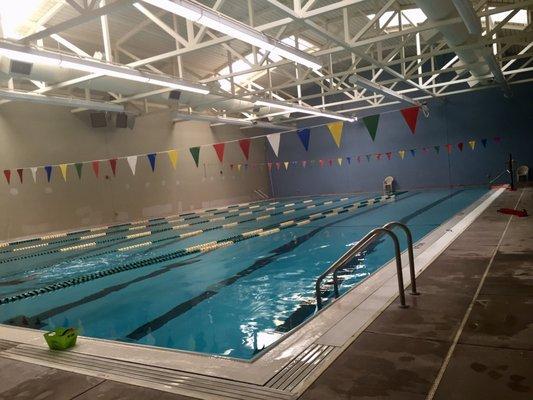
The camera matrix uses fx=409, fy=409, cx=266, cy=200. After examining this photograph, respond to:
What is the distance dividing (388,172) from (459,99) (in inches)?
177

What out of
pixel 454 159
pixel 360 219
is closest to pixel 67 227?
pixel 360 219

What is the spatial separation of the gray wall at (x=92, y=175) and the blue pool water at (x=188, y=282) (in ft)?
7.34

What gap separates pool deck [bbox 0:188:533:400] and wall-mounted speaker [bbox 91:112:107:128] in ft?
41.1

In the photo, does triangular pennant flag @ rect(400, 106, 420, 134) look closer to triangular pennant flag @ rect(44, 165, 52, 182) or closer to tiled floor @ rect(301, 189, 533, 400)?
tiled floor @ rect(301, 189, 533, 400)

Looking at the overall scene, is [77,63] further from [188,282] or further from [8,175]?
[8,175]

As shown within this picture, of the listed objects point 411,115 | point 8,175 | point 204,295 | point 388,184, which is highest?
point 411,115

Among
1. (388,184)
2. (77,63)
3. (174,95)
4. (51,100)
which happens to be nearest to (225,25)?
(77,63)

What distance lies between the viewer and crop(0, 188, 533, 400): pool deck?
6.52 ft

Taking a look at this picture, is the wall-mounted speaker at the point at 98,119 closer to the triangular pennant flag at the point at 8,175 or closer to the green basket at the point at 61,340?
the triangular pennant flag at the point at 8,175

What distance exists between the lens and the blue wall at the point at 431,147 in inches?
679

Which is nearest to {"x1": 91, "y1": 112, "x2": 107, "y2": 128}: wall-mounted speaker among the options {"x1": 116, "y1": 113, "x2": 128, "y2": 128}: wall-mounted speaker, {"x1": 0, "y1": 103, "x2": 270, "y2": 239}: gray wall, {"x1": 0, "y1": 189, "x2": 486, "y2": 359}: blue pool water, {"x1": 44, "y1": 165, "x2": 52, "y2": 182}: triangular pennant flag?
{"x1": 0, "y1": 103, "x2": 270, "y2": 239}: gray wall

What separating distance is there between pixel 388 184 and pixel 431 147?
101 inches

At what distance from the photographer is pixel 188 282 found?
5820mm

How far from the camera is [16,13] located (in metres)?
8.46
